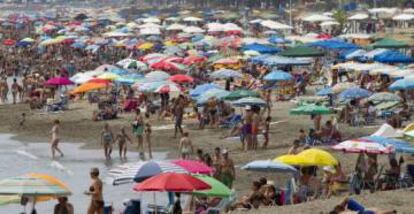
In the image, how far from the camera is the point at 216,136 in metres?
27.1

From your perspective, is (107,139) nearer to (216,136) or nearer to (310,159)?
(216,136)

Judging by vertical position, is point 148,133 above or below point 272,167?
below

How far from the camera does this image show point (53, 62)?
5222 centimetres

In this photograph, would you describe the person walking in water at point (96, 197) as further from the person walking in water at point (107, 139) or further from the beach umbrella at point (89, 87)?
the beach umbrella at point (89, 87)

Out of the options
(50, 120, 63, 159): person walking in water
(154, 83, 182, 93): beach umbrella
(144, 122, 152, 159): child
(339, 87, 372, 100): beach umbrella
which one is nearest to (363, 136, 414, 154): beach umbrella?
(144, 122, 152, 159): child

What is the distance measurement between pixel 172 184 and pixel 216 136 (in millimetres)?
13187

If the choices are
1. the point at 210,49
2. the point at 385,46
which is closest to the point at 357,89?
the point at 385,46

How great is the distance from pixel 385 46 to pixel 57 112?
1352 centimetres

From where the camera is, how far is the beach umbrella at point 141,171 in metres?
15.1

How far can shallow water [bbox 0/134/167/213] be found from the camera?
2011cm

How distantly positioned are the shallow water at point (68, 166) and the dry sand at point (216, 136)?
2.64ft

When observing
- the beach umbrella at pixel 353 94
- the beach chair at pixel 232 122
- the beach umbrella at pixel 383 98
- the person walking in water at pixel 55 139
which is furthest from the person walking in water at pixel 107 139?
the beach umbrella at pixel 383 98

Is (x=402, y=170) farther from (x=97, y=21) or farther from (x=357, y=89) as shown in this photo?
(x=97, y=21)

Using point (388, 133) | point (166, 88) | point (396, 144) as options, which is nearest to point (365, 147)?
point (396, 144)
